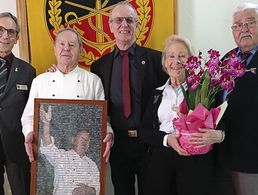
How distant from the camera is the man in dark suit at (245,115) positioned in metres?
1.76

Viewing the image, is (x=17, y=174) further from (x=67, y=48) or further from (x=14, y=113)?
(x=67, y=48)

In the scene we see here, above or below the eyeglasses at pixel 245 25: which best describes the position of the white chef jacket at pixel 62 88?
below

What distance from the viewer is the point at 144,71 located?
216 centimetres

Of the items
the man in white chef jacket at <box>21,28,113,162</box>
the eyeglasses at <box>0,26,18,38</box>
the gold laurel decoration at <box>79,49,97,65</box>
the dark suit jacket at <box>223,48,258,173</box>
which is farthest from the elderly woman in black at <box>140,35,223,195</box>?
the eyeglasses at <box>0,26,18,38</box>

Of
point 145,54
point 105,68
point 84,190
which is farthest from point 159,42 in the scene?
point 84,190

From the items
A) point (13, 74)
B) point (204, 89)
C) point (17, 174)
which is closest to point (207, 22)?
point (204, 89)

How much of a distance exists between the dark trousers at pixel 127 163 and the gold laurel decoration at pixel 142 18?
89 cm

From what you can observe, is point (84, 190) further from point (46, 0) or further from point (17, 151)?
point (46, 0)

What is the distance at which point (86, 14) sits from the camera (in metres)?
2.50

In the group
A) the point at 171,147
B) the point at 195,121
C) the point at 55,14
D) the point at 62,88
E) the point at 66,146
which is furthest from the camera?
the point at 55,14

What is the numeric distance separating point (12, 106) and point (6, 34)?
1.60ft

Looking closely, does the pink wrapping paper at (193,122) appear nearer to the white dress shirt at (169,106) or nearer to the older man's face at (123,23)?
the white dress shirt at (169,106)

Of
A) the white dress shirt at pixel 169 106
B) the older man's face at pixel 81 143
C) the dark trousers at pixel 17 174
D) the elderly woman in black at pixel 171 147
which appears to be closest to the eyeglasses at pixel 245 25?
the elderly woman in black at pixel 171 147

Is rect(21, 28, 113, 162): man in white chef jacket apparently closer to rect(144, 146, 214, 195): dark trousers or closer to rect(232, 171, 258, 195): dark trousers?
rect(144, 146, 214, 195): dark trousers
